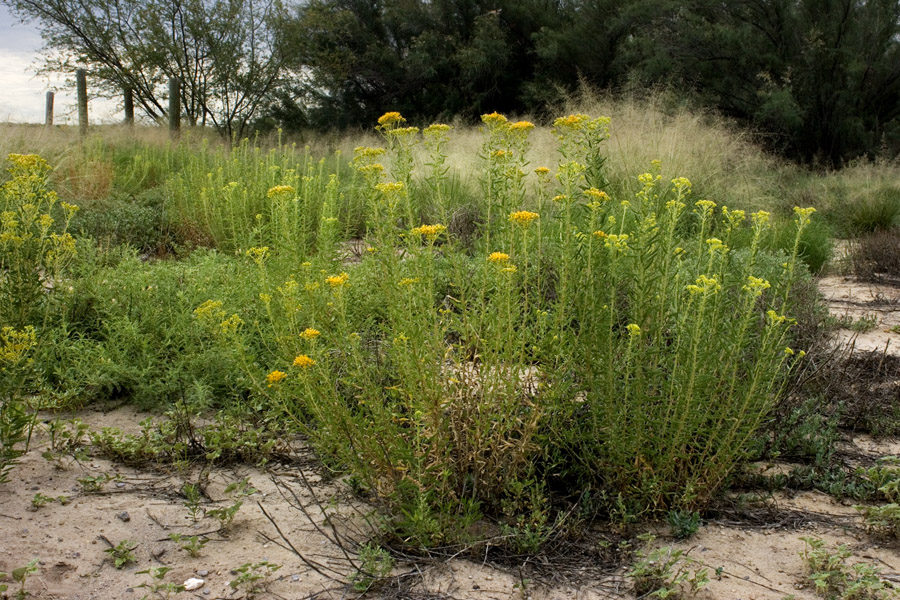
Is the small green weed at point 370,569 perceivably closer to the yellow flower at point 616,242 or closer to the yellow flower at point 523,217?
the yellow flower at point 523,217

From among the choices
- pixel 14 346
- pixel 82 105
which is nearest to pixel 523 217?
pixel 14 346

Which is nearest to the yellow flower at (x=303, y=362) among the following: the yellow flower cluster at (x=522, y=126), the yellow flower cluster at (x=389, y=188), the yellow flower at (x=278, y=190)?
the yellow flower cluster at (x=389, y=188)

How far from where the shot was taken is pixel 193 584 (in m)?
2.02

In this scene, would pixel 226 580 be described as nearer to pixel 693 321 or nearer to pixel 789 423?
pixel 693 321

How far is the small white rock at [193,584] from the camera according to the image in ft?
6.57

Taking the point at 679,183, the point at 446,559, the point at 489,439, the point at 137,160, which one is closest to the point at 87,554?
the point at 446,559

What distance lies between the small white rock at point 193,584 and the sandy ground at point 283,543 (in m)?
0.02

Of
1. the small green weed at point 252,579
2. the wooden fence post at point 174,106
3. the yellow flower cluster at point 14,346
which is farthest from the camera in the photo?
the wooden fence post at point 174,106

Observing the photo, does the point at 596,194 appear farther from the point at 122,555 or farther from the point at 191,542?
the point at 122,555

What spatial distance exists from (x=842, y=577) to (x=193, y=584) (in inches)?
76.1

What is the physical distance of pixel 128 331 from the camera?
3.42m

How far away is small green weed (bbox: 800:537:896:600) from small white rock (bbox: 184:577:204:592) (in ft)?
5.96

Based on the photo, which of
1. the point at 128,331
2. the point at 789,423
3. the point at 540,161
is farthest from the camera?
the point at 540,161

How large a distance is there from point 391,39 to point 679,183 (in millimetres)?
22989
